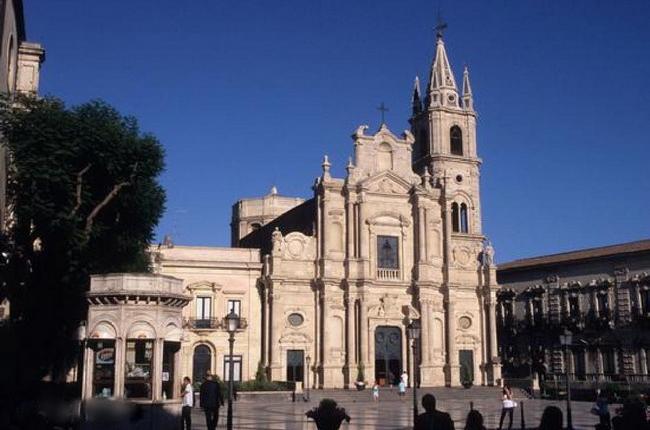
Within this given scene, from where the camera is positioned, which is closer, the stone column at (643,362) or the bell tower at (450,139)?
the stone column at (643,362)

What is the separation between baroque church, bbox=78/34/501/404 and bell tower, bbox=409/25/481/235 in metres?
4.31

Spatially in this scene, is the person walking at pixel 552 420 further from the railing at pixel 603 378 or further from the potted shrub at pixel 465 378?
the potted shrub at pixel 465 378

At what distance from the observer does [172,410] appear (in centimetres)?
2244

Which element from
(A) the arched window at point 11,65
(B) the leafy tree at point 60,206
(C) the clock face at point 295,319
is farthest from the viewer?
(C) the clock face at point 295,319

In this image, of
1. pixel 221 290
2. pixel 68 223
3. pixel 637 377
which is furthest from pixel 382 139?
pixel 68 223

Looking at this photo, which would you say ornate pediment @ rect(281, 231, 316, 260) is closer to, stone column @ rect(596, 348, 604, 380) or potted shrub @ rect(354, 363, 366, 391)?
potted shrub @ rect(354, 363, 366, 391)

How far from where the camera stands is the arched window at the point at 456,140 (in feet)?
222

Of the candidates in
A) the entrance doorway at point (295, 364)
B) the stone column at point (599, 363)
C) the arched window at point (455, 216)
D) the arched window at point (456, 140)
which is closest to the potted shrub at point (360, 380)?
the entrance doorway at point (295, 364)

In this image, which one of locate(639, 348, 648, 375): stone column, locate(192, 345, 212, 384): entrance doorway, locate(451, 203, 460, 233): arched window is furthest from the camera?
locate(451, 203, 460, 233): arched window

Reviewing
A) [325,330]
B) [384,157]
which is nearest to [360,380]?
[325,330]

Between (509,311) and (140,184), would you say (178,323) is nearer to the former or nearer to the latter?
(140,184)

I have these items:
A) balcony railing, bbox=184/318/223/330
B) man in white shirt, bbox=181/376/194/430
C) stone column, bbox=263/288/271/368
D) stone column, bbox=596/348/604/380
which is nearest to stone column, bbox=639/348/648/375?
stone column, bbox=596/348/604/380

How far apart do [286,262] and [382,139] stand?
39.8 ft

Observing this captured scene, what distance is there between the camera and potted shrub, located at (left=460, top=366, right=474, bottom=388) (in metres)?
54.9
